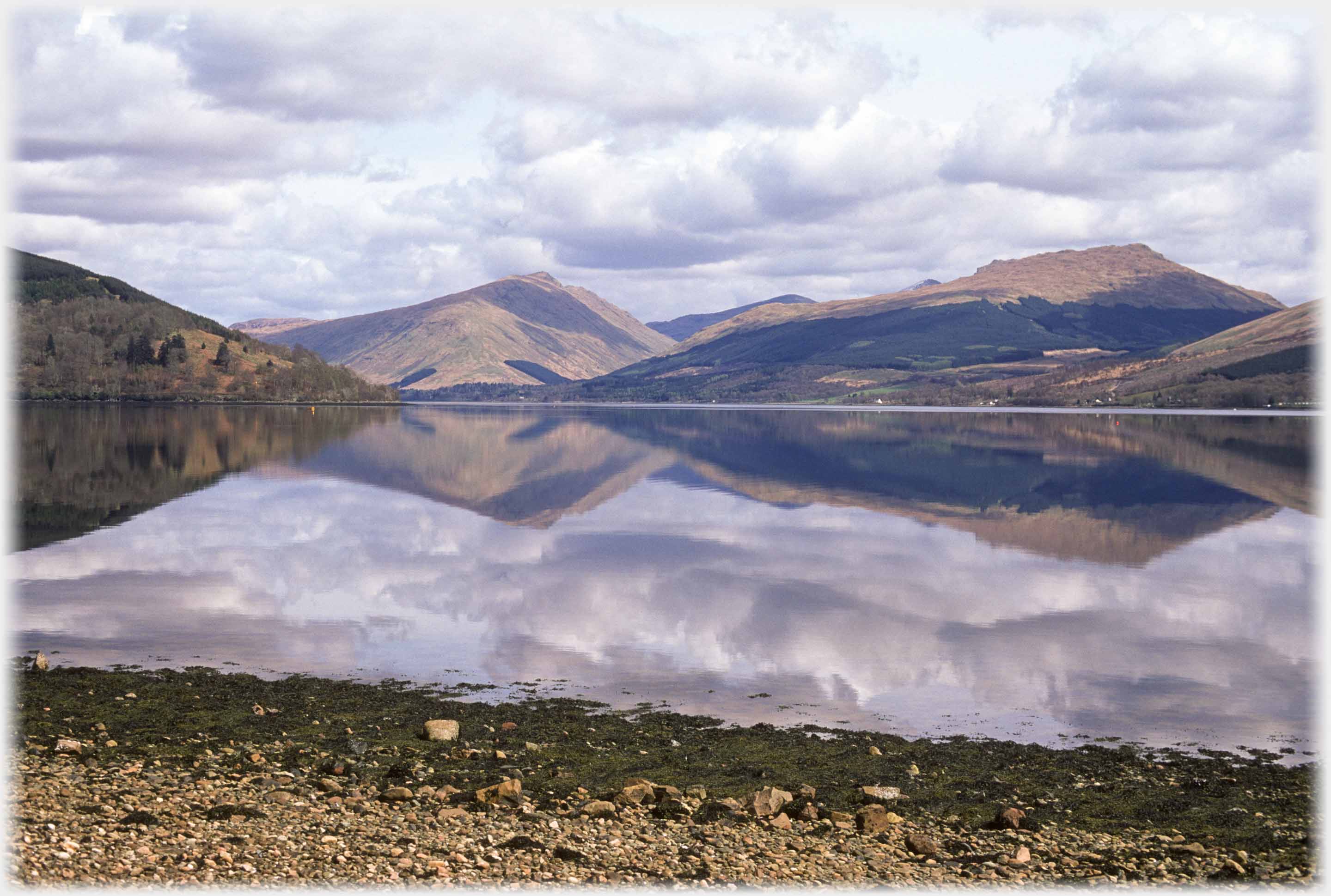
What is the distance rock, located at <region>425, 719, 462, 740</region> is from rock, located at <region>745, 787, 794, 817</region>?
21.0ft

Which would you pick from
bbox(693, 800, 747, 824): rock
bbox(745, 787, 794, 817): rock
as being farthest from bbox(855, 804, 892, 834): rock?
bbox(693, 800, 747, 824): rock

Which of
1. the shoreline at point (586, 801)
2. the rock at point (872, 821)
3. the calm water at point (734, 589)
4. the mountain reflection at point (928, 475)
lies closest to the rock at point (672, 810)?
the shoreline at point (586, 801)

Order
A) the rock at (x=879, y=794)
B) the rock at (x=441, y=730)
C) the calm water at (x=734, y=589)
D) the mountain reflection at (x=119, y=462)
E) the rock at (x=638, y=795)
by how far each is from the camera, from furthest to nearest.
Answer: the mountain reflection at (x=119, y=462) < the calm water at (x=734, y=589) < the rock at (x=441, y=730) < the rock at (x=879, y=794) < the rock at (x=638, y=795)

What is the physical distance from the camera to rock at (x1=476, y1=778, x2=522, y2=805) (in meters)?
17.3

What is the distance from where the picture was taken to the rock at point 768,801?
1738cm

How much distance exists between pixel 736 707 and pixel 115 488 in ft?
203

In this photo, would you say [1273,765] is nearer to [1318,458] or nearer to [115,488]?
[115,488]

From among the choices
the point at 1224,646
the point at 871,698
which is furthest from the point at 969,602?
the point at 871,698

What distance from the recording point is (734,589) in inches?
1599

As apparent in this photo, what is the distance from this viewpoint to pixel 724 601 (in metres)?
38.2

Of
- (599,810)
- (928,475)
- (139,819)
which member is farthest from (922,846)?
(928,475)

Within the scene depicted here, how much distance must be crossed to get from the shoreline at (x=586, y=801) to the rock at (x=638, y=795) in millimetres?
38

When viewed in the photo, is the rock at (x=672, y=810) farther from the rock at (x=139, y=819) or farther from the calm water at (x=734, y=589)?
the rock at (x=139, y=819)

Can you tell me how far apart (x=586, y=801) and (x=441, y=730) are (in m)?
4.65
